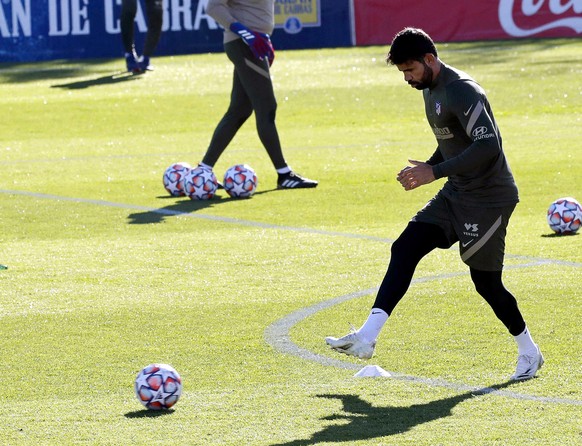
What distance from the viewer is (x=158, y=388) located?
6.40 meters

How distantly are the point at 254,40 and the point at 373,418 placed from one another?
8.17m

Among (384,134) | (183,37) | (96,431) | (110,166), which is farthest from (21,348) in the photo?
(183,37)

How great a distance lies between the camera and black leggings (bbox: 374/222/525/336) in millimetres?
7035

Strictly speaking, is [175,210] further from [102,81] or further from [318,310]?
[102,81]

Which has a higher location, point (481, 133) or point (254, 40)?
point (481, 133)

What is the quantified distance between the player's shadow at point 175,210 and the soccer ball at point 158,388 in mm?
6493

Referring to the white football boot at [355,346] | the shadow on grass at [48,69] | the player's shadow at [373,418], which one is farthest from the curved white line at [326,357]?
the shadow on grass at [48,69]

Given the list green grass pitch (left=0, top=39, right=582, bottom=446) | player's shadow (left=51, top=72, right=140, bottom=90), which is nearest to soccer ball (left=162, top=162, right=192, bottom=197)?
green grass pitch (left=0, top=39, right=582, bottom=446)

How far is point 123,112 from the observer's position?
23641 millimetres

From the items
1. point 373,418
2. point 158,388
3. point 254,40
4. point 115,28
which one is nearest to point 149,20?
point 115,28

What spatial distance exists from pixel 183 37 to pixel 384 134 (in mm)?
11201

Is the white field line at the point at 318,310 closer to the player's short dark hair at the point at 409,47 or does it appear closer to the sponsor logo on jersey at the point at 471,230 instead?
the sponsor logo on jersey at the point at 471,230

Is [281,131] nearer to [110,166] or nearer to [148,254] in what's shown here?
[110,166]

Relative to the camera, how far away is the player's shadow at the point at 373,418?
598 centimetres
